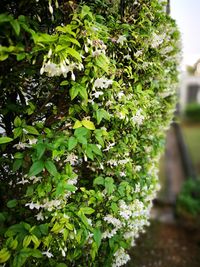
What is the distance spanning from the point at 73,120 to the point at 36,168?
0.44 metres

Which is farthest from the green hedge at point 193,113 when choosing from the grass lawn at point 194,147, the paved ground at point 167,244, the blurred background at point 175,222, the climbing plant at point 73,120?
the climbing plant at point 73,120

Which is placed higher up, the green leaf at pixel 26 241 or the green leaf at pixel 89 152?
the green leaf at pixel 89 152

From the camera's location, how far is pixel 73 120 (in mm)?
2203

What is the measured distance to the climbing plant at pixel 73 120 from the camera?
1.96m

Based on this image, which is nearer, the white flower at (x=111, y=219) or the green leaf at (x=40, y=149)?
the green leaf at (x=40, y=149)

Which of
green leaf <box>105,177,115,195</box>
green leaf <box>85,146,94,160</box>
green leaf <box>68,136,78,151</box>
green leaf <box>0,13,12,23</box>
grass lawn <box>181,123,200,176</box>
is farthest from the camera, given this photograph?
grass lawn <box>181,123,200,176</box>

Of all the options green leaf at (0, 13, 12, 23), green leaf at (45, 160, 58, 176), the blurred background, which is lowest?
the blurred background

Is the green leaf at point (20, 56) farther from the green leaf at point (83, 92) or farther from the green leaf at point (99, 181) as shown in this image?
the green leaf at point (99, 181)

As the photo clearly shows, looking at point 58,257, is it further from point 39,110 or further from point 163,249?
point 163,249

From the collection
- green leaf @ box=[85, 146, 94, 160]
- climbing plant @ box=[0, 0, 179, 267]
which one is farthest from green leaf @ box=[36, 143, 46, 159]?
green leaf @ box=[85, 146, 94, 160]

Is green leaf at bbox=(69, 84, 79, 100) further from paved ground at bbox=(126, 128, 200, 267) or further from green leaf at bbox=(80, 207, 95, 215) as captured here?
paved ground at bbox=(126, 128, 200, 267)

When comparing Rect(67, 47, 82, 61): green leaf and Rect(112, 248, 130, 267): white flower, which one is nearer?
Rect(67, 47, 82, 61): green leaf

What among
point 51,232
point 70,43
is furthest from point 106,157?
point 70,43

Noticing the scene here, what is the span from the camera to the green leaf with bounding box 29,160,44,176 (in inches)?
75.5
